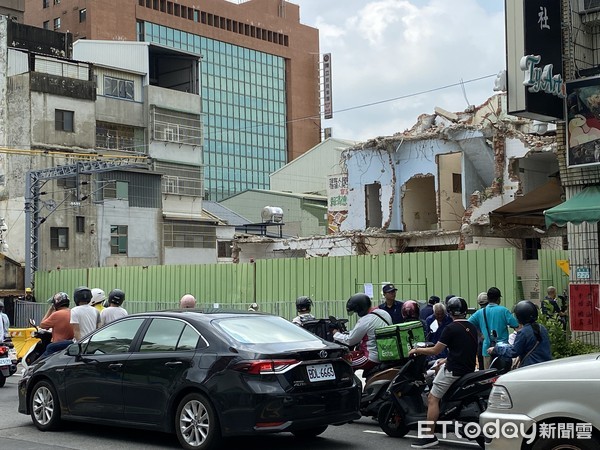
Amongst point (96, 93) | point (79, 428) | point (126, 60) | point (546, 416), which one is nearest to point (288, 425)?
point (546, 416)

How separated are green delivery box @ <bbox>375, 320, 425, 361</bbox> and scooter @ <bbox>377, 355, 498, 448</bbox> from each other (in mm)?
236

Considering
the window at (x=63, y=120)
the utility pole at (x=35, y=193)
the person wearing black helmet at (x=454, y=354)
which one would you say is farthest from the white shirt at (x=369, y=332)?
the window at (x=63, y=120)

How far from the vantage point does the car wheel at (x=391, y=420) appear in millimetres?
10422

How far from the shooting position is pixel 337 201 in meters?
40.9

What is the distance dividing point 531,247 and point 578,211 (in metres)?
18.9

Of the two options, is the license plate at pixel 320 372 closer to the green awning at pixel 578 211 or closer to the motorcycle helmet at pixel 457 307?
the motorcycle helmet at pixel 457 307

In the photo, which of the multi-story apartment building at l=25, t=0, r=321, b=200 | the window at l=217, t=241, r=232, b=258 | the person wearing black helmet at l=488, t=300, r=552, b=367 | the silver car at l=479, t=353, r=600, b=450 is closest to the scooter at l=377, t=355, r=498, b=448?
the person wearing black helmet at l=488, t=300, r=552, b=367

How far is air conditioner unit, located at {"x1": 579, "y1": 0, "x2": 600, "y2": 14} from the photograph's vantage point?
15148 millimetres

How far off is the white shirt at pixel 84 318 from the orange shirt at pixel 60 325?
11 cm

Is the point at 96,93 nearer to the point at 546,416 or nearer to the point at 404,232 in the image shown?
the point at 404,232

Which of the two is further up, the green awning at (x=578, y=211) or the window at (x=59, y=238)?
the window at (x=59, y=238)

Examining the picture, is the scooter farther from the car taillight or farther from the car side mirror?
the car side mirror

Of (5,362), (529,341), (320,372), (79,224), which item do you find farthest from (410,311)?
(79,224)

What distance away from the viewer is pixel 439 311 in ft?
41.8
